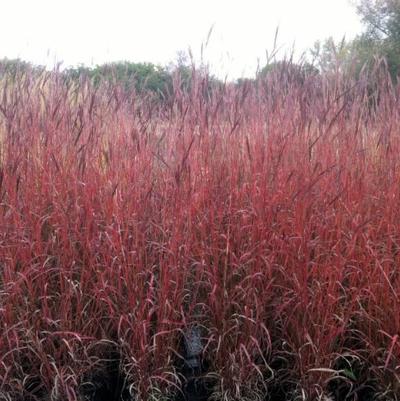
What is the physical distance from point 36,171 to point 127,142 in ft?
1.77

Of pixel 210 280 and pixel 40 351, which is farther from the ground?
pixel 210 280

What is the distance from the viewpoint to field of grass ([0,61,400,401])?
296cm

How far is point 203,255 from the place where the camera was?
3.10 metres

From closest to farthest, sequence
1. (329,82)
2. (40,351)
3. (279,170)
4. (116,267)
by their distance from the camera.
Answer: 1. (40,351)
2. (116,267)
3. (279,170)
4. (329,82)

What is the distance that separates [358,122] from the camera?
10.9 feet

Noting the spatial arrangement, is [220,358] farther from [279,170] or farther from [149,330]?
[279,170]

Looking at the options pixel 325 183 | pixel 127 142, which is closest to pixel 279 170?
pixel 325 183

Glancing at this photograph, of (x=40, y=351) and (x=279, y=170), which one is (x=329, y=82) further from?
(x=40, y=351)

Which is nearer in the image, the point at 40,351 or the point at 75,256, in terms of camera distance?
the point at 40,351

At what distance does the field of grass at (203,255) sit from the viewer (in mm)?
2965

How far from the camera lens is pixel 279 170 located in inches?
129

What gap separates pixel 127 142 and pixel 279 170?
888 mm

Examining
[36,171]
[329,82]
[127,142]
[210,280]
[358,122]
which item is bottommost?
[210,280]

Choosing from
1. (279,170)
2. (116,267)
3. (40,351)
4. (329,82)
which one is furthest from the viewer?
(329,82)
